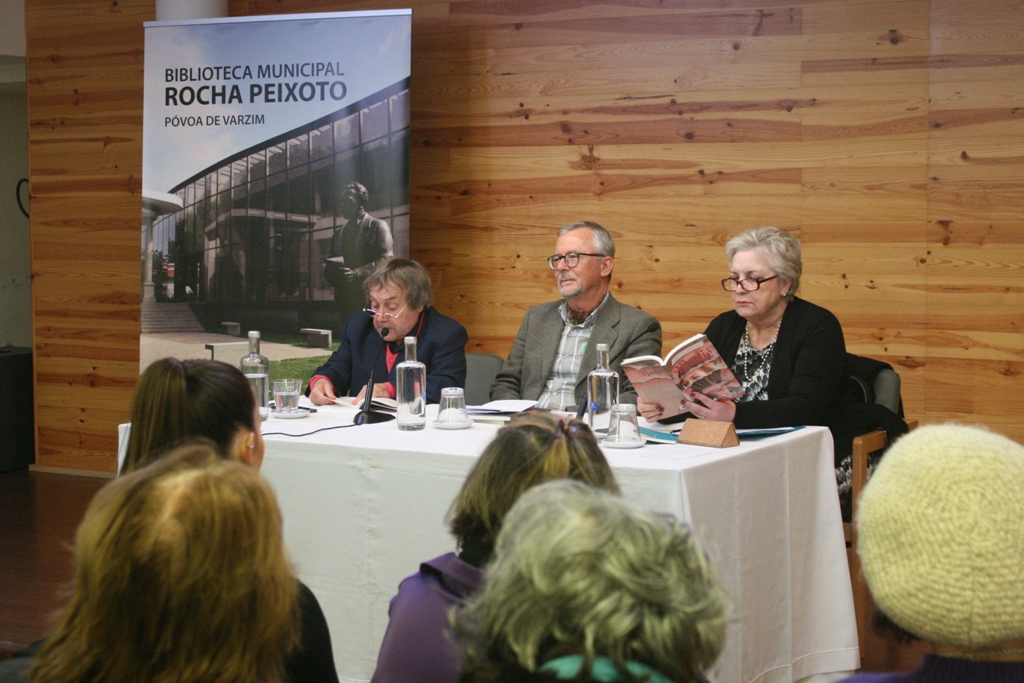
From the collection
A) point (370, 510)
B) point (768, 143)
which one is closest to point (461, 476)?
point (370, 510)

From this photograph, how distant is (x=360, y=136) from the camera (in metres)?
4.61

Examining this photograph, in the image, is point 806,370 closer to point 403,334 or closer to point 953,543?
point 403,334

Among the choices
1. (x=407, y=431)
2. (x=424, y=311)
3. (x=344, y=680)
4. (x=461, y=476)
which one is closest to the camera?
(x=461, y=476)

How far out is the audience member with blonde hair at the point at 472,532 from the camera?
1.36 meters

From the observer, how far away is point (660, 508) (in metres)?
2.11

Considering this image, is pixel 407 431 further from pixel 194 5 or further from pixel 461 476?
pixel 194 5

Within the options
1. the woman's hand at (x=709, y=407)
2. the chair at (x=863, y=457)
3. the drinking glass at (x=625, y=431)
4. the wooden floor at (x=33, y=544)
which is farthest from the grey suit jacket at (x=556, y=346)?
the wooden floor at (x=33, y=544)

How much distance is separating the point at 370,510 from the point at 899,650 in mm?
1676

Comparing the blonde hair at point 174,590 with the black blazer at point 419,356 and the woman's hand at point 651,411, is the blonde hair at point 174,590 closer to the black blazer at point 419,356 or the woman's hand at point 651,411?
the woman's hand at point 651,411

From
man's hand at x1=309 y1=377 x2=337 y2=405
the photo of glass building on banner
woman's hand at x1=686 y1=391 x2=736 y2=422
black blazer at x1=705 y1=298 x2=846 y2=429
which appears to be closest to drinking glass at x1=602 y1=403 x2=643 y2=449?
woman's hand at x1=686 y1=391 x2=736 y2=422

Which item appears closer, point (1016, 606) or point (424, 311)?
Result: point (1016, 606)

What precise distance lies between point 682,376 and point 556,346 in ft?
3.40

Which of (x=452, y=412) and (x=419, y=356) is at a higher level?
(x=419, y=356)

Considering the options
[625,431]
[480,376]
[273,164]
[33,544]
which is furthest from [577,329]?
[33,544]
